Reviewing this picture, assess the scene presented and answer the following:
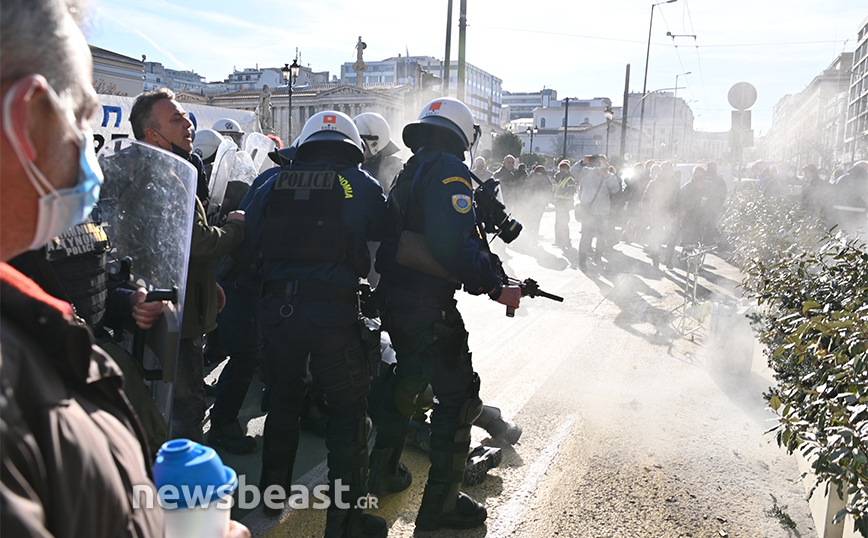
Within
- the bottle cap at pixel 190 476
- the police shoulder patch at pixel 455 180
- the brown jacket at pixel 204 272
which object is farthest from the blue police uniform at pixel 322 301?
the bottle cap at pixel 190 476

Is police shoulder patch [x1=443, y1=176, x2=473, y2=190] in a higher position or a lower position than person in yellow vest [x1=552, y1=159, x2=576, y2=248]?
higher

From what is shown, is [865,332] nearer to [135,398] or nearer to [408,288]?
[408,288]

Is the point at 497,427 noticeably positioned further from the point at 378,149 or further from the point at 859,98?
the point at 859,98

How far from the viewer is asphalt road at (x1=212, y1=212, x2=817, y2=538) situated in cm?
334

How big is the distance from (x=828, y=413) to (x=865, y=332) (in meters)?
0.34

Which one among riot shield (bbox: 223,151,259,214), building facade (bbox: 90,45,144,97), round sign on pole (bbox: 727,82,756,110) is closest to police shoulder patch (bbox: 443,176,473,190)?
riot shield (bbox: 223,151,259,214)

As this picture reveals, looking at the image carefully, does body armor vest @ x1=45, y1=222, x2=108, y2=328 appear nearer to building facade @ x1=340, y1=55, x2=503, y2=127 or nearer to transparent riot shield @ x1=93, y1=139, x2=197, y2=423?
transparent riot shield @ x1=93, y1=139, x2=197, y2=423

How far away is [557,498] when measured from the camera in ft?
11.6

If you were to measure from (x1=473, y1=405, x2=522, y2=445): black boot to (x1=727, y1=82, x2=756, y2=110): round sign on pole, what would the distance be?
11.9m

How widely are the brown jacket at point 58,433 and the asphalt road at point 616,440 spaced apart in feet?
8.09

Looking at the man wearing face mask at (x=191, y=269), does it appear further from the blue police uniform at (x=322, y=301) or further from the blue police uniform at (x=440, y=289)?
the blue police uniform at (x=440, y=289)

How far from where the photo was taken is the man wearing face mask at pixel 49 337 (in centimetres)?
81

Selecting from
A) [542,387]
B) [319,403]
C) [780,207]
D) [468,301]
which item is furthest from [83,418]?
[780,207]

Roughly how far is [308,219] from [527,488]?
79.6 inches
